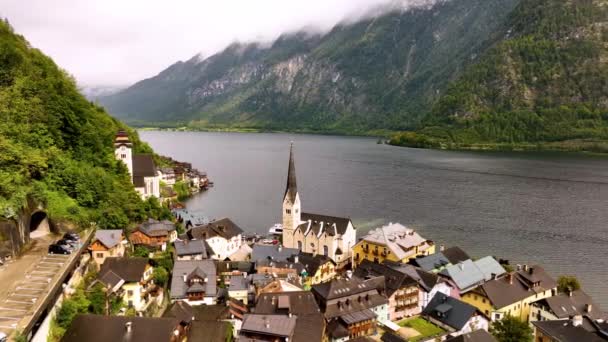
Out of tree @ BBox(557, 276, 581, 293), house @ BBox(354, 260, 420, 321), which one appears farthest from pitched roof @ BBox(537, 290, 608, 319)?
house @ BBox(354, 260, 420, 321)

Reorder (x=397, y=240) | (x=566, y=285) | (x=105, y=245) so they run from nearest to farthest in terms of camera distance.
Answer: (x=105, y=245), (x=566, y=285), (x=397, y=240)

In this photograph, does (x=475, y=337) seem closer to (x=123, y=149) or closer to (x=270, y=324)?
(x=270, y=324)

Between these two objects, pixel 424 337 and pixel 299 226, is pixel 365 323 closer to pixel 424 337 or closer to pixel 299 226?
pixel 424 337

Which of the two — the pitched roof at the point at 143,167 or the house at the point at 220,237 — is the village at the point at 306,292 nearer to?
the house at the point at 220,237

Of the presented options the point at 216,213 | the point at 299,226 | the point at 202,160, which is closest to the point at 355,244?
the point at 299,226

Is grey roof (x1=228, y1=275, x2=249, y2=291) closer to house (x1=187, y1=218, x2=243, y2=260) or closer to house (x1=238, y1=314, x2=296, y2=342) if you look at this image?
house (x1=238, y1=314, x2=296, y2=342)

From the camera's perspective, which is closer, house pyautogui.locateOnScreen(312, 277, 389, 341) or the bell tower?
house pyautogui.locateOnScreen(312, 277, 389, 341)

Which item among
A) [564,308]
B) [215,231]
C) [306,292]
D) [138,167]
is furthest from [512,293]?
[138,167]
